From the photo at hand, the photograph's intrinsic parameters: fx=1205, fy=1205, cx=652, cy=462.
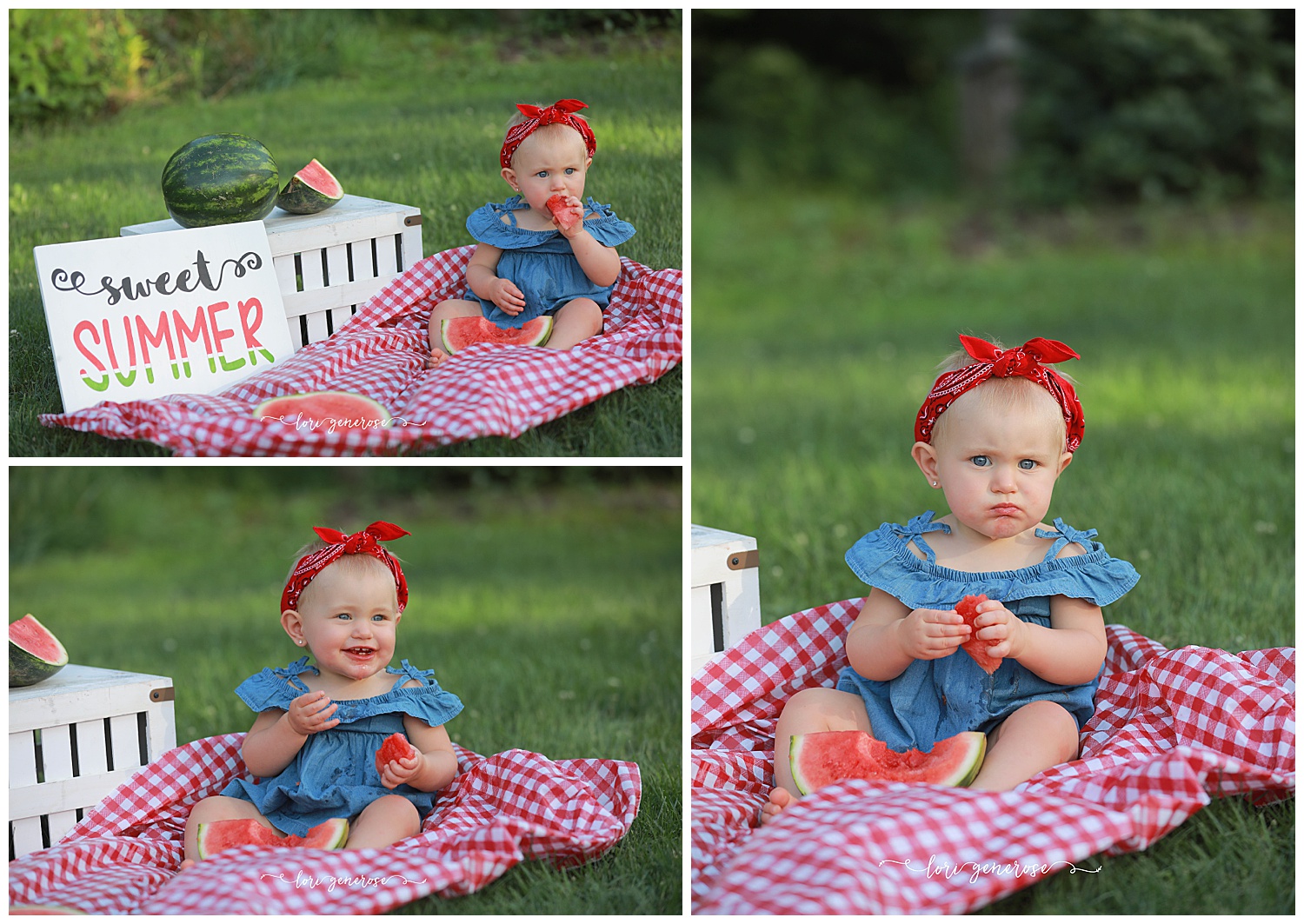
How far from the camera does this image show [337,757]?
9.27 feet

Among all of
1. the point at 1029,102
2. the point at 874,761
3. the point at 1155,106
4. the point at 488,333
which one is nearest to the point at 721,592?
the point at 874,761

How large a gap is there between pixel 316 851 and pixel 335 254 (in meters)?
1.48

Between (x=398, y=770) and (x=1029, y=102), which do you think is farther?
(x=1029, y=102)

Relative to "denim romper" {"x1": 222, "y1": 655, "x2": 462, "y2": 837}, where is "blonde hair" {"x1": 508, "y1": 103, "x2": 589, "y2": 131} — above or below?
above

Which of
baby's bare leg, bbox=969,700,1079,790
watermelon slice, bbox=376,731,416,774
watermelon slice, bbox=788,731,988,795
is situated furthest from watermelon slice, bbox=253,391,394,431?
baby's bare leg, bbox=969,700,1079,790

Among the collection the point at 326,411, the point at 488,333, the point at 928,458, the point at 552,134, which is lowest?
the point at 928,458

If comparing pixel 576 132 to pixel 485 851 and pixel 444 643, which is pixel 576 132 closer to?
pixel 485 851

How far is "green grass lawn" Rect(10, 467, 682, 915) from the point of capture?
338 centimetres

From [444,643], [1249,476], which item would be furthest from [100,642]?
[1249,476]

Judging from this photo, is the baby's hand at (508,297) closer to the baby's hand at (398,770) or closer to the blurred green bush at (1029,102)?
the baby's hand at (398,770)

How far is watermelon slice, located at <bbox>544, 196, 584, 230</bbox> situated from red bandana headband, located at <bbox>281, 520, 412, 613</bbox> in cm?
86

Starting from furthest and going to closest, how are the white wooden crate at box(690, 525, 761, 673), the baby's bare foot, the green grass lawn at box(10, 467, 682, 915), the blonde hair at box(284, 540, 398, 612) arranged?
the green grass lawn at box(10, 467, 682, 915), the white wooden crate at box(690, 525, 761, 673), the blonde hair at box(284, 540, 398, 612), the baby's bare foot

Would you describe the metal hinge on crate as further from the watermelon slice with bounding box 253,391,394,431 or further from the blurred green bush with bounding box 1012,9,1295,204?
the blurred green bush with bounding box 1012,9,1295,204

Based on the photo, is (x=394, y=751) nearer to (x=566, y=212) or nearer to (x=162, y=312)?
(x=162, y=312)
